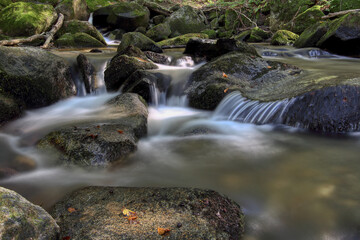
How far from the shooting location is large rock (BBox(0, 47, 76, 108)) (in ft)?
15.6

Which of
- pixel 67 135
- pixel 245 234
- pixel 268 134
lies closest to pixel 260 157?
pixel 268 134

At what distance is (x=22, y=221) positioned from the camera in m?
1.58

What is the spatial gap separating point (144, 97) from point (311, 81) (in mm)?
3261

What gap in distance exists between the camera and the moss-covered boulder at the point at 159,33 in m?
14.3

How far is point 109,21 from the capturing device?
16359 mm

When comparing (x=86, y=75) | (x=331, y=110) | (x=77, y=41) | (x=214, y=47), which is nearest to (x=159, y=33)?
(x=77, y=41)

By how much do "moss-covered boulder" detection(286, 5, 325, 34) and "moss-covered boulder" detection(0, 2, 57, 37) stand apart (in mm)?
12057

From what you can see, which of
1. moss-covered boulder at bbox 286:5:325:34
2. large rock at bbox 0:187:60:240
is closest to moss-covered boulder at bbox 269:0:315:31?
moss-covered boulder at bbox 286:5:325:34

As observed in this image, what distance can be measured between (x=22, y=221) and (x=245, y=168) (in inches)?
90.3

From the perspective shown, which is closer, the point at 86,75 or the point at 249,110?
the point at 249,110

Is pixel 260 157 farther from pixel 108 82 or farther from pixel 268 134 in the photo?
pixel 108 82

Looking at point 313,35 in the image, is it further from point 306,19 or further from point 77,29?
point 77,29

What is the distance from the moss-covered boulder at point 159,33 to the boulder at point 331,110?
11562mm

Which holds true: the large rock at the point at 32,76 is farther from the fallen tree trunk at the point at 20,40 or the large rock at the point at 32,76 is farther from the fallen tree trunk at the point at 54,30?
the fallen tree trunk at the point at 54,30
